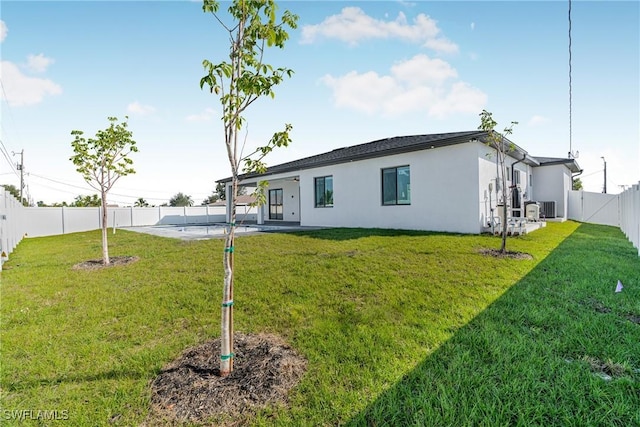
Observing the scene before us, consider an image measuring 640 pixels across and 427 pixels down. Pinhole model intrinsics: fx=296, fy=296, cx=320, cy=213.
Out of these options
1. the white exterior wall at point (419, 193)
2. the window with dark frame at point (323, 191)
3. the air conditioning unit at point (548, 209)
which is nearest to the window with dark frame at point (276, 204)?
the window with dark frame at point (323, 191)

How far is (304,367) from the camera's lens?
269 cm

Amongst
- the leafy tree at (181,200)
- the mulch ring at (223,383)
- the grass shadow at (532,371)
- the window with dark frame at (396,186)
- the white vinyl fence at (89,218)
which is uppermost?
the leafy tree at (181,200)

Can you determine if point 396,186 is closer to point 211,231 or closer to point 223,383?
point 211,231

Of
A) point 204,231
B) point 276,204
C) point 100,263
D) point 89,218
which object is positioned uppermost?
point 276,204

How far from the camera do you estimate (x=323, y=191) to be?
50.2ft

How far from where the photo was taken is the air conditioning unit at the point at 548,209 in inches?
627

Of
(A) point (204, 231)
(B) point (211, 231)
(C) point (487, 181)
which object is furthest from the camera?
(A) point (204, 231)

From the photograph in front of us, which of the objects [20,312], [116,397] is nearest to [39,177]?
[20,312]

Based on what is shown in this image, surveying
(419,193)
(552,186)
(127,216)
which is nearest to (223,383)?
(419,193)

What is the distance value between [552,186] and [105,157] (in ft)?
69.4

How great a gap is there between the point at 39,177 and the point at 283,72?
55452mm

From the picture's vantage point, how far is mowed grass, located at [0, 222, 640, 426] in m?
2.15

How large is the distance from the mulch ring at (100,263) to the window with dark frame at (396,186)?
9.18 metres

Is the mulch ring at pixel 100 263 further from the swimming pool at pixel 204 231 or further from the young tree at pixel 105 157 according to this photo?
the swimming pool at pixel 204 231
